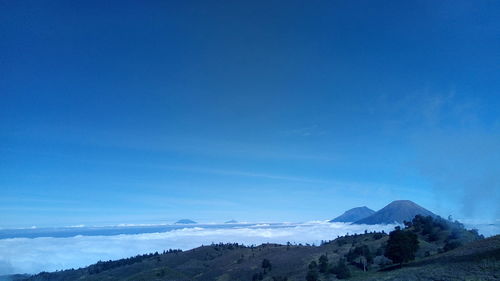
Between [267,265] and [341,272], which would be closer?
[341,272]

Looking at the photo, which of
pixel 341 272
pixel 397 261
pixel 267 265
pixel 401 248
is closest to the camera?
pixel 401 248

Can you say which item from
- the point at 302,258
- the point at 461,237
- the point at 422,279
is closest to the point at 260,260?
the point at 302,258

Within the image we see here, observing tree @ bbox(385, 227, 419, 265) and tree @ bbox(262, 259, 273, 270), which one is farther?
tree @ bbox(262, 259, 273, 270)

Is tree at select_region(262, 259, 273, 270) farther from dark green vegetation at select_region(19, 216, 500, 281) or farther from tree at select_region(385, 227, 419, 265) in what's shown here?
tree at select_region(385, 227, 419, 265)

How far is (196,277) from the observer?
198m

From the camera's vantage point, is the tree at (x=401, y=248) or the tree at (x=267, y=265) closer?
the tree at (x=401, y=248)

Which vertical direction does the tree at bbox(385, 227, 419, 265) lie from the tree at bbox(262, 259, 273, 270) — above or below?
above

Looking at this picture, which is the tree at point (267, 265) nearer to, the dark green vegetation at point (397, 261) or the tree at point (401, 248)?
the dark green vegetation at point (397, 261)

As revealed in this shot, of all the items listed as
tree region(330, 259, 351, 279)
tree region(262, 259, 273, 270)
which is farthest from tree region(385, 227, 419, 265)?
tree region(262, 259, 273, 270)

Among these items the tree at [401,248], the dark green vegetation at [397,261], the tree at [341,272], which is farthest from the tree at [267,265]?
the tree at [401,248]

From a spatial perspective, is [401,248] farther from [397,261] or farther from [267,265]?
[267,265]

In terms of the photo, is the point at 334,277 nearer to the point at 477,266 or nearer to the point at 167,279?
the point at 477,266

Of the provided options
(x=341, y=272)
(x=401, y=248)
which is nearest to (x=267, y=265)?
(x=341, y=272)

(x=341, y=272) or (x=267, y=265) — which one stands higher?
(x=341, y=272)
